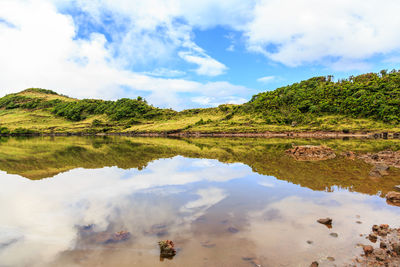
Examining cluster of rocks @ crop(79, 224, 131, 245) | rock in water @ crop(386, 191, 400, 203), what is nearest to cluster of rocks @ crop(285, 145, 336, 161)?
rock in water @ crop(386, 191, 400, 203)

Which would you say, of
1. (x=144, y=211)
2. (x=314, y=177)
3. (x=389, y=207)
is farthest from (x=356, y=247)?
(x=314, y=177)

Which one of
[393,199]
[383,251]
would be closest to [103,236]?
[383,251]

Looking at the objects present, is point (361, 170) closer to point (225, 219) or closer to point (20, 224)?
point (225, 219)

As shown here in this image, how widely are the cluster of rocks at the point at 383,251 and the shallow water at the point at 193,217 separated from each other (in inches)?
11.1

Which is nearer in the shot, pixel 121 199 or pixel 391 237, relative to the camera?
pixel 391 237

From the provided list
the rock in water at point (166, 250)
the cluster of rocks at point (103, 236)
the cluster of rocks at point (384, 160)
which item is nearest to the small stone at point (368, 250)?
the rock in water at point (166, 250)

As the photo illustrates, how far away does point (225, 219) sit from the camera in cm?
915

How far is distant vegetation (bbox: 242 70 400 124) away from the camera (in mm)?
79438

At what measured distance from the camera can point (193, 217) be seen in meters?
9.41

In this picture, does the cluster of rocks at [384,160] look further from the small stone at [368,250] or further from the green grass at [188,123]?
the green grass at [188,123]

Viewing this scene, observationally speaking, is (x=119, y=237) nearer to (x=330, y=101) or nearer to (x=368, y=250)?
(x=368, y=250)

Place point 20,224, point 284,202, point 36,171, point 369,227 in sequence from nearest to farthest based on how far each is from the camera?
point 369,227, point 20,224, point 284,202, point 36,171

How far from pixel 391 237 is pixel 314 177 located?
346 inches

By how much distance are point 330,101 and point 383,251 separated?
96312mm
